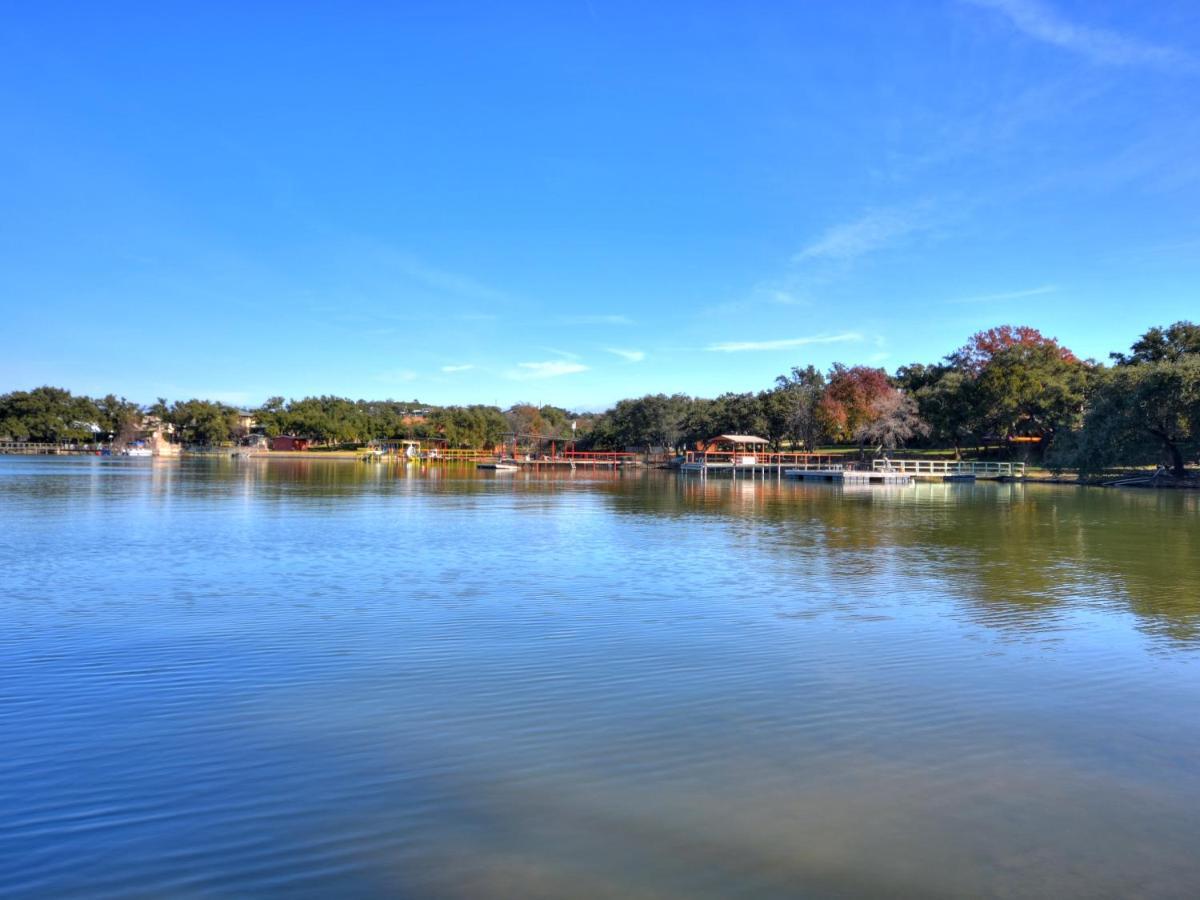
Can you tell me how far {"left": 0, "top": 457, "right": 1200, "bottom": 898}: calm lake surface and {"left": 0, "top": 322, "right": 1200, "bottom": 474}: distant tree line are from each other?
1377 inches

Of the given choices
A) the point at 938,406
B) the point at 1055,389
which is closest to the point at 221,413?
the point at 938,406

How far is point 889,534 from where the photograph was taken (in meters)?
21.5

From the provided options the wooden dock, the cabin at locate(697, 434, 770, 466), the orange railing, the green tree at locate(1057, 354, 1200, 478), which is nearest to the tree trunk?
the green tree at locate(1057, 354, 1200, 478)

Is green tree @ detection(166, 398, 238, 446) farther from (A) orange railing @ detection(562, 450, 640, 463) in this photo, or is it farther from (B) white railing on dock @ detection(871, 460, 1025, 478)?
(B) white railing on dock @ detection(871, 460, 1025, 478)

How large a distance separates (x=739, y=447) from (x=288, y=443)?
62538mm

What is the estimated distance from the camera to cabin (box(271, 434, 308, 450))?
108 m

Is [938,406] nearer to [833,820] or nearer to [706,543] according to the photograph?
[706,543]

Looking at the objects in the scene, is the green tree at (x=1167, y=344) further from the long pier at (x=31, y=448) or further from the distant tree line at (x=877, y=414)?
the long pier at (x=31, y=448)

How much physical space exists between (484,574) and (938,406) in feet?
184

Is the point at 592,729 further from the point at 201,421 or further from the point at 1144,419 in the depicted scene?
the point at 201,421

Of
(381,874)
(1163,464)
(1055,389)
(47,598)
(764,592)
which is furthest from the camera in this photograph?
(1055,389)

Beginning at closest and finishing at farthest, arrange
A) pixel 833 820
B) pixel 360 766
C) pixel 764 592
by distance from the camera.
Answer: pixel 833 820 < pixel 360 766 < pixel 764 592

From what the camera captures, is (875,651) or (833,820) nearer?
(833,820)

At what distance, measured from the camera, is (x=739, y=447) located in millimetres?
74062
